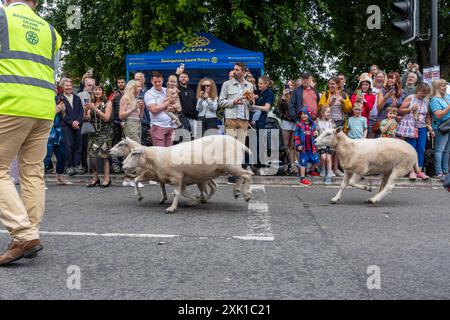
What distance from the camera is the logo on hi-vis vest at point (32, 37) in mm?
4367

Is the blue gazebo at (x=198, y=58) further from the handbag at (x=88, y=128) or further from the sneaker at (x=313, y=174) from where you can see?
the handbag at (x=88, y=128)

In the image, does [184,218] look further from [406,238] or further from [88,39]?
[88,39]

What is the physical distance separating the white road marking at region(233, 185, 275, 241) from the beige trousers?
75.9 inches

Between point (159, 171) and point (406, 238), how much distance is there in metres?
3.37

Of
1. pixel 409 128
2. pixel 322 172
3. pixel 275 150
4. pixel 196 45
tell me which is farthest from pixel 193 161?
pixel 196 45

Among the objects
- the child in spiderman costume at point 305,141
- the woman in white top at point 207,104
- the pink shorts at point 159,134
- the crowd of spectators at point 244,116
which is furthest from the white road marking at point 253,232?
the woman in white top at point 207,104

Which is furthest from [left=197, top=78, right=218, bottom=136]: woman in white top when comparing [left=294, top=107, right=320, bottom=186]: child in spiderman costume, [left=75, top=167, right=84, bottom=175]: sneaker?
[left=75, top=167, right=84, bottom=175]: sneaker

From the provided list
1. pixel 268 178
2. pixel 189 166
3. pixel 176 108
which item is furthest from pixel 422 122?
pixel 189 166

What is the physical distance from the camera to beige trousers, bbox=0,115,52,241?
167 inches

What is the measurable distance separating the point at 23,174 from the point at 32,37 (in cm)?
114

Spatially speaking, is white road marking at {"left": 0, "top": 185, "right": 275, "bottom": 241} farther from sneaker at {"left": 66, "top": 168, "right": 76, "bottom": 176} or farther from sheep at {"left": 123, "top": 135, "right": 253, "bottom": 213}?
sneaker at {"left": 66, "top": 168, "right": 76, "bottom": 176}

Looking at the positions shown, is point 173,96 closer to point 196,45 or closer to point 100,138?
point 100,138

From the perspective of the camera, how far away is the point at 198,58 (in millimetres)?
16000

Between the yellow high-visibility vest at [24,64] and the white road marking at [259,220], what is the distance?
7.43 feet
